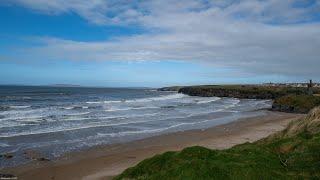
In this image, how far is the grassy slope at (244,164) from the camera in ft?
31.5

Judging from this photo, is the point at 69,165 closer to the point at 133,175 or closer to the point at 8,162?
the point at 8,162

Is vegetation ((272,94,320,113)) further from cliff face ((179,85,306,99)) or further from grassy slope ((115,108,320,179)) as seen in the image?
grassy slope ((115,108,320,179))

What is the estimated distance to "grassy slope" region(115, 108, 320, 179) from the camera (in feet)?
31.5

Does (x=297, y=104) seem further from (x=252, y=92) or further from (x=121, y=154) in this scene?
(x=252, y=92)

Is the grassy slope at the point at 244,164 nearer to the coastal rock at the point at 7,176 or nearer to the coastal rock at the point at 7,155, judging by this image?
the coastal rock at the point at 7,176

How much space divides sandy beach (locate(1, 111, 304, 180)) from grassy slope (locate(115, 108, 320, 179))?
494cm

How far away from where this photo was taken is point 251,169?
974 centimetres

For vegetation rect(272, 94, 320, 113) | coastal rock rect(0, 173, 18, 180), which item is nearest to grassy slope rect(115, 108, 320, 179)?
coastal rock rect(0, 173, 18, 180)

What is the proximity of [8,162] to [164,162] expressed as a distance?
393 inches

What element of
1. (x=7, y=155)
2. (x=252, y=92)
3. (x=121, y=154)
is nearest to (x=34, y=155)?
(x=7, y=155)

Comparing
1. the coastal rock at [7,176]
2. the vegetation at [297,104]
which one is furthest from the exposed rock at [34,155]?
the vegetation at [297,104]

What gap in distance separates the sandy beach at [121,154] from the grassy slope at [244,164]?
494cm

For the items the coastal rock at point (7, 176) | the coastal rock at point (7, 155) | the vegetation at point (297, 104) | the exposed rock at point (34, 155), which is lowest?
the exposed rock at point (34, 155)

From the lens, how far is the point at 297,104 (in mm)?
54719
